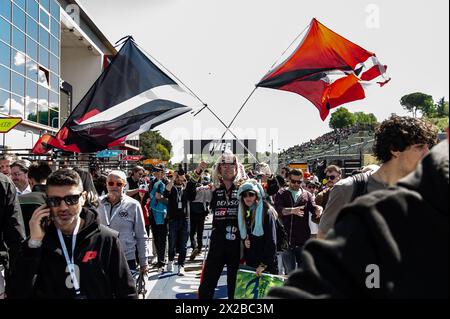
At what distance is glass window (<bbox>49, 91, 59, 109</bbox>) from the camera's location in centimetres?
3158

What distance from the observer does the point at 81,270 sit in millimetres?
2898

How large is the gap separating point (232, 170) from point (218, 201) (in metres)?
0.43

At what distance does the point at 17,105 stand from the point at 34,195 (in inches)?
882

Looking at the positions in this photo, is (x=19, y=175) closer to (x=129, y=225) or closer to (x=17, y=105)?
(x=129, y=225)

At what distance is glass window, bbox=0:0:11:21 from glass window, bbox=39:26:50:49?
16.2ft

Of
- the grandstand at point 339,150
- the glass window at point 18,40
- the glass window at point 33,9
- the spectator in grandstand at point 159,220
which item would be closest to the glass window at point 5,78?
the glass window at point 18,40

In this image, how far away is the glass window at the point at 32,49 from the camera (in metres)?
27.2

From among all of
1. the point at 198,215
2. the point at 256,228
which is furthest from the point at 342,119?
the point at 256,228

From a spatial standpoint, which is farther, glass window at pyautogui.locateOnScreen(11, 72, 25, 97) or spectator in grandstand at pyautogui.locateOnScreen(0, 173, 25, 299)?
glass window at pyautogui.locateOnScreen(11, 72, 25, 97)

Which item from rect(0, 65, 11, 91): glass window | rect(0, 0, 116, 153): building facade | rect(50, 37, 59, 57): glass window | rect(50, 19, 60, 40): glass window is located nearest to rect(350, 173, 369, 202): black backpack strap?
rect(0, 0, 116, 153): building facade

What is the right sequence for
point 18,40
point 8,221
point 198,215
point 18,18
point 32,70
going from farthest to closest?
point 32,70, point 18,40, point 18,18, point 198,215, point 8,221

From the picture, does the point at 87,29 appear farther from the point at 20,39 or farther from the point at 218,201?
the point at 218,201

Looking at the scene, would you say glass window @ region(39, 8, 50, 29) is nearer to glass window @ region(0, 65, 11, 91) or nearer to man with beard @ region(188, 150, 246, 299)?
glass window @ region(0, 65, 11, 91)
